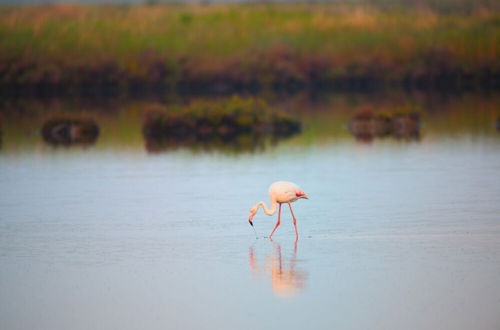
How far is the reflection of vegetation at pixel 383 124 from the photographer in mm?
29609

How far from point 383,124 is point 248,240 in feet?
53.3

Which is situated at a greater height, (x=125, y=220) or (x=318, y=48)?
(x=318, y=48)

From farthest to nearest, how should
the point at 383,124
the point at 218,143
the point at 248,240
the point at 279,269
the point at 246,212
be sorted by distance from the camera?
the point at 383,124, the point at 218,143, the point at 246,212, the point at 248,240, the point at 279,269

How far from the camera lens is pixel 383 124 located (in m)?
30.3

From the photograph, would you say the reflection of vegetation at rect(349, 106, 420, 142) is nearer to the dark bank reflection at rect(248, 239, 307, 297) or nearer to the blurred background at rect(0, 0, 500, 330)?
the blurred background at rect(0, 0, 500, 330)

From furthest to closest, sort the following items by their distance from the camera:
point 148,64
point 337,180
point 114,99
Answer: point 148,64, point 114,99, point 337,180

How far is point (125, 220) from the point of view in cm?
1631

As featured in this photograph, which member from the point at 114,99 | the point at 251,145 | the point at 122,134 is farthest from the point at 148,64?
the point at 251,145

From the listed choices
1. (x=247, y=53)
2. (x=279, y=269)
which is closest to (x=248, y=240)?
(x=279, y=269)

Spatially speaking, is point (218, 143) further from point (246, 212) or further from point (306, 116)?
point (246, 212)

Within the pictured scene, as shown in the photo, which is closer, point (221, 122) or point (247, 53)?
point (221, 122)

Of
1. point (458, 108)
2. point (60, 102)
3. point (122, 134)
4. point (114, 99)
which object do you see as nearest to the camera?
point (122, 134)

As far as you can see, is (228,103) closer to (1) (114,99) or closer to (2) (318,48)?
(1) (114,99)

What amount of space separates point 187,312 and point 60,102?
114 feet
